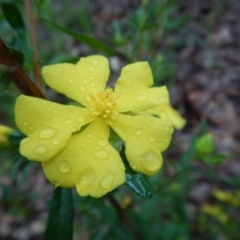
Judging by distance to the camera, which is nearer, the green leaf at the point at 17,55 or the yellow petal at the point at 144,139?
the yellow petal at the point at 144,139

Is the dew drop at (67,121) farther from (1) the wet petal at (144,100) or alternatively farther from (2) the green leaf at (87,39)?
(2) the green leaf at (87,39)

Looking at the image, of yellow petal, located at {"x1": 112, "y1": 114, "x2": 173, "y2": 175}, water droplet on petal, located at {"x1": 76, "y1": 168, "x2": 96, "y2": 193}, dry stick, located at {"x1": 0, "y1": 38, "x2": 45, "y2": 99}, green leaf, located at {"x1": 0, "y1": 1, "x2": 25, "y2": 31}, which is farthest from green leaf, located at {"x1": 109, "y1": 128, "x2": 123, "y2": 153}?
green leaf, located at {"x1": 0, "y1": 1, "x2": 25, "y2": 31}

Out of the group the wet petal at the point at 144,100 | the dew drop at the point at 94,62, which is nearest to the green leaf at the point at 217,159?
the wet petal at the point at 144,100

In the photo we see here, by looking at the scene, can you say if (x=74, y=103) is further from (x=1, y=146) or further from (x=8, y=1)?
(x=8, y=1)

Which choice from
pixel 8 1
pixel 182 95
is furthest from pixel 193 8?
pixel 8 1

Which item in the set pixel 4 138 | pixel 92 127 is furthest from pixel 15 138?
pixel 92 127
